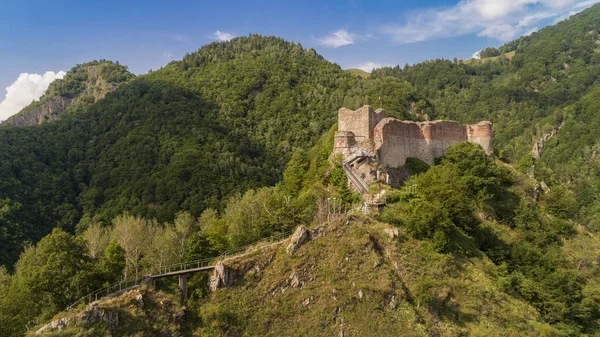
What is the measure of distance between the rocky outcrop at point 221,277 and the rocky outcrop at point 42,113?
619ft

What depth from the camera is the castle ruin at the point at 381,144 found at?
35688 millimetres

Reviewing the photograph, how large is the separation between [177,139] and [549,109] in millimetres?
146192

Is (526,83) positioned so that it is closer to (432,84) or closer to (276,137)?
(432,84)

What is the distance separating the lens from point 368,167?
35438 millimetres

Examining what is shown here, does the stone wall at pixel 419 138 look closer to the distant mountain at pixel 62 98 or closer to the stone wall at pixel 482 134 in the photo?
the stone wall at pixel 482 134

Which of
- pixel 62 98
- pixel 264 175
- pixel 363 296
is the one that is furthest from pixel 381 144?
pixel 62 98

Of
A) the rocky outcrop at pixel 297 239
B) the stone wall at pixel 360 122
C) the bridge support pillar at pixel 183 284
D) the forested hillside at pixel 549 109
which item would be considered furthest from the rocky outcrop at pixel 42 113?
the rocky outcrop at pixel 297 239

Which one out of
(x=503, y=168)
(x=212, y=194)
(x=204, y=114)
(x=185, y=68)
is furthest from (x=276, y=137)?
(x=503, y=168)

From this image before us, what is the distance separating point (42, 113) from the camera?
18075 cm

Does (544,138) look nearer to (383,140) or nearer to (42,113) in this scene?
(383,140)

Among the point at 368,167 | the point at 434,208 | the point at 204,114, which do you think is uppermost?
the point at 204,114

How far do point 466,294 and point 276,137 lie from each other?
A: 9207 centimetres

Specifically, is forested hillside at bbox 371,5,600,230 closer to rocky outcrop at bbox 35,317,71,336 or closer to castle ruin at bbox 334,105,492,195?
castle ruin at bbox 334,105,492,195

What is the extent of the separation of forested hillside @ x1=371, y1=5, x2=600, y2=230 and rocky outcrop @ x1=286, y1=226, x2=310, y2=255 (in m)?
75.5
